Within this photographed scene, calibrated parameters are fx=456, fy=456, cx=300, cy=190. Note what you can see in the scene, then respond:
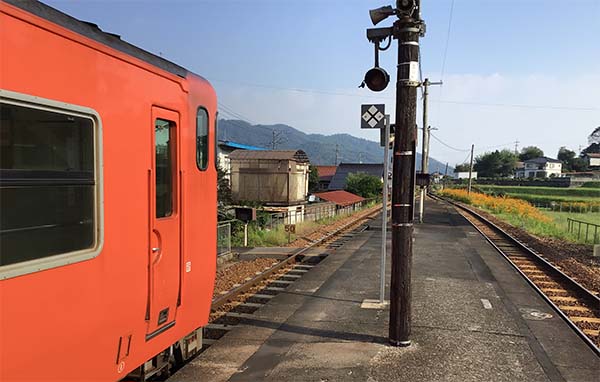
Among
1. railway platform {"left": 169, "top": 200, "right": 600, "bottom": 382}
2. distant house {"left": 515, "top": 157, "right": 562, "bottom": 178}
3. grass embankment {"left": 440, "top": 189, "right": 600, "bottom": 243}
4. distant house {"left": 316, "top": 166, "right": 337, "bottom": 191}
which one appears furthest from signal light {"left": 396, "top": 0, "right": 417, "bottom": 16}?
distant house {"left": 515, "top": 157, "right": 562, "bottom": 178}

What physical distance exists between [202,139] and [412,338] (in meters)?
3.63

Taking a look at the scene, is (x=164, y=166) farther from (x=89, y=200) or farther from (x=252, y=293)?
(x=252, y=293)

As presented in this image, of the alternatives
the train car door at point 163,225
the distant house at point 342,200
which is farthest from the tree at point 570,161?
the train car door at point 163,225

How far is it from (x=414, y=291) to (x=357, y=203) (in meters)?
31.5

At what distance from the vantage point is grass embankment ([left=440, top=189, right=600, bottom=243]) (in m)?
21.7

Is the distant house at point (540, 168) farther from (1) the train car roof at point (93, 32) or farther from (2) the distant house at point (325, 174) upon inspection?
(1) the train car roof at point (93, 32)

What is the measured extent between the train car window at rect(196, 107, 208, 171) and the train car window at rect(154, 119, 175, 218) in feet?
1.50

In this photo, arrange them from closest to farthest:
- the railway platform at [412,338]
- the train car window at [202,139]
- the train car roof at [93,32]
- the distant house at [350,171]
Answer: the train car roof at [93,32], the train car window at [202,139], the railway platform at [412,338], the distant house at [350,171]

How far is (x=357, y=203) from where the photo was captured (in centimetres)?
3978

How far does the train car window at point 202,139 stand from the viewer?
4.65m

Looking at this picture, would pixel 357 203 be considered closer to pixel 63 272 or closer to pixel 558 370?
pixel 558 370

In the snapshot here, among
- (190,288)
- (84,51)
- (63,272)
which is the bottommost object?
(190,288)

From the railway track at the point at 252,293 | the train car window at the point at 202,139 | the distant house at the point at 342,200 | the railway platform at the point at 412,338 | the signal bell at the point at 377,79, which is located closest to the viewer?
the train car window at the point at 202,139

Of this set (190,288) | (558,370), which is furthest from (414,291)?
(190,288)
